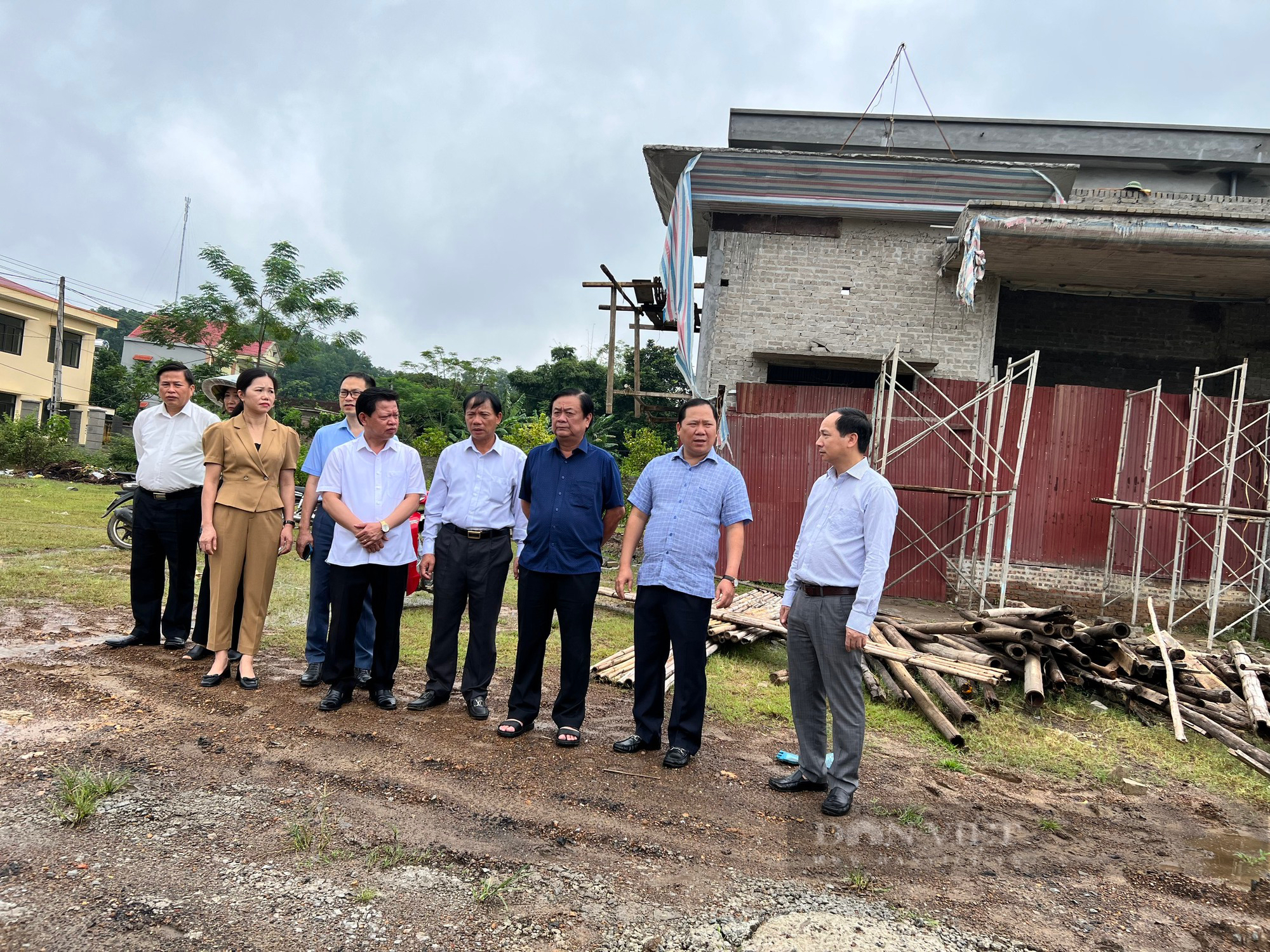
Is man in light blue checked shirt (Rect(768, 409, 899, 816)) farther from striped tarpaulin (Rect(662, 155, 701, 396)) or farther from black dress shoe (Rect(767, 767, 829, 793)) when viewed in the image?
striped tarpaulin (Rect(662, 155, 701, 396))

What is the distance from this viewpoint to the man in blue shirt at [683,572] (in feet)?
13.0

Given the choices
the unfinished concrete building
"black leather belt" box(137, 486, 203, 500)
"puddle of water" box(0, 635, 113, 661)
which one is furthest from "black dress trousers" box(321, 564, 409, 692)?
the unfinished concrete building

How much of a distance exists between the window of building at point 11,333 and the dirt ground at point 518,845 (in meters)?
27.4

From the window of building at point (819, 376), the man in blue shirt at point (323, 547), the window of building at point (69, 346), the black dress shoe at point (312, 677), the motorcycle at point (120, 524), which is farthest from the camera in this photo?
the window of building at point (69, 346)

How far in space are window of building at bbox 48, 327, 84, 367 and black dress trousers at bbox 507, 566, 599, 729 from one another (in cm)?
2977

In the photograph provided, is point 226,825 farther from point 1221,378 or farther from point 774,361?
point 1221,378

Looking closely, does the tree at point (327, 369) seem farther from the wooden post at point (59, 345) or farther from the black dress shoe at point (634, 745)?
the black dress shoe at point (634, 745)

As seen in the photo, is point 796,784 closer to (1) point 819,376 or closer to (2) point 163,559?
(2) point 163,559

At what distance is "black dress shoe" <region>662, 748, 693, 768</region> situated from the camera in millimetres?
3936

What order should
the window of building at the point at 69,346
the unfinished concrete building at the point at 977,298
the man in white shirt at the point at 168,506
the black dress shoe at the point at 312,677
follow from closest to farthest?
the black dress shoe at the point at 312,677
the man in white shirt at the point at 168,506
the unfinished concrete building at the point at 977,298
the window of building at the point at 69,346

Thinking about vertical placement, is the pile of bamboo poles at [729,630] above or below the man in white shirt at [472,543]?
below

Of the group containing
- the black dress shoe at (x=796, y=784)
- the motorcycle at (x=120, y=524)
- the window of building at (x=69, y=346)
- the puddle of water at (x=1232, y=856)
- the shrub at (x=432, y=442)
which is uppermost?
the window of building at (x=69, y=346)

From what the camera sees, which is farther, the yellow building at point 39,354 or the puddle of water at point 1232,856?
the yellow building at point 39,354

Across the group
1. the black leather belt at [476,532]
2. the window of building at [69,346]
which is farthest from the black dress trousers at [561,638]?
the window of building at [69,346]
